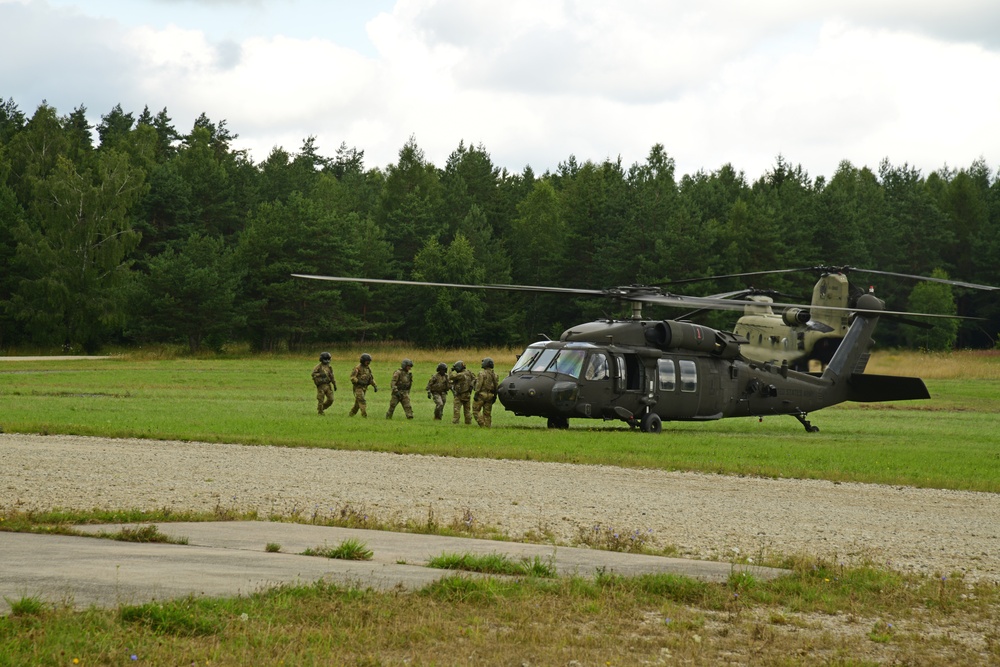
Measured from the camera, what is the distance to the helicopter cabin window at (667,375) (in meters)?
26.4

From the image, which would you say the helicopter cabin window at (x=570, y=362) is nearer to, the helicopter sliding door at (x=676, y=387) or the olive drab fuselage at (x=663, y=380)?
the olive drab fuselage at (x=663, y=380)

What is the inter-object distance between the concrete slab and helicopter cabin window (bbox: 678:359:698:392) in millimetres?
16395

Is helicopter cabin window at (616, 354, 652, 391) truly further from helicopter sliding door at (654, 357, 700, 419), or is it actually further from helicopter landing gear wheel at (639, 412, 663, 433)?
helicopter landing gear wheel at (639, 412, 663, 433)

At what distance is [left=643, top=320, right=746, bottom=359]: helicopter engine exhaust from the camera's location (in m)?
26.6

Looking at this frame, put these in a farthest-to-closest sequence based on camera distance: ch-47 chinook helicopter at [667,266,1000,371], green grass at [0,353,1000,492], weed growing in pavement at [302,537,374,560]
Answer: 1. ch-47 chinook helicopter at [667,266,1000,371]
2. green grass at [0,353,1000,492]
3. weed growing in pavement at [302,537,374,560]

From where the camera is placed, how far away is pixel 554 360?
990 inches

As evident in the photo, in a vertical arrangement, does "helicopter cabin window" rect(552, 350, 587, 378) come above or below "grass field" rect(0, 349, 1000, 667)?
above

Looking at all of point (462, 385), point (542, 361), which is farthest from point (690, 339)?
point (462, 385)

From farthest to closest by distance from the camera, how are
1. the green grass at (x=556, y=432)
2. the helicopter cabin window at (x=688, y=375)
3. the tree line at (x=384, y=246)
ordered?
1. the tree line at (x=384, y=246)
2. the helicopter cabin window at (x=688, y=375)
3. the green grass at (x=556, y=432)

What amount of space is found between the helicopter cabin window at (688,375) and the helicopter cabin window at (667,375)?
0.25 meters

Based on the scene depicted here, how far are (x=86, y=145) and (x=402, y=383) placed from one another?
8587 centimetres

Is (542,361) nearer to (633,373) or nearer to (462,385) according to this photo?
(462,385)

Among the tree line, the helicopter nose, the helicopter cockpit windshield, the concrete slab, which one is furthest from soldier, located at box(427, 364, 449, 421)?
the tree line

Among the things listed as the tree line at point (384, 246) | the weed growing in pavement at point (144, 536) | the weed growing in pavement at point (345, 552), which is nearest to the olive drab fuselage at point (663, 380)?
the weed growing in pavement at point (144, 536)
